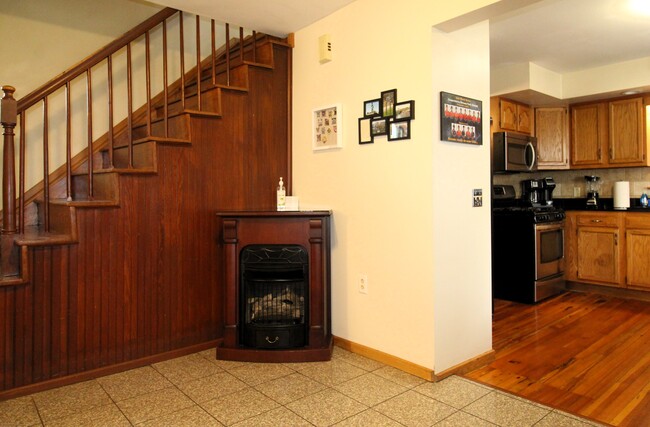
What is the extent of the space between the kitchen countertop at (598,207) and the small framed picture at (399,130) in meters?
3.39

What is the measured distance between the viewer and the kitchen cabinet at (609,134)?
4.76 m

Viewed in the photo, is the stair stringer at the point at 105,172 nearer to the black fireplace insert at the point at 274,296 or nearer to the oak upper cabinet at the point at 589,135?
the black fireplace insert at the point at 274,296

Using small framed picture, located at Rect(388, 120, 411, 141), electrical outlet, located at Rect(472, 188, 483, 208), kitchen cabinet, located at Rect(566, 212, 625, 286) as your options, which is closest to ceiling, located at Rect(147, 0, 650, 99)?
small framed picture, located at Rect(388, 120, 411, 141)

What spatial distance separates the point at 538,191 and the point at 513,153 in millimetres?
860

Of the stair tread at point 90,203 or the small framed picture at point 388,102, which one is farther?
the small framed picture at point 388,102

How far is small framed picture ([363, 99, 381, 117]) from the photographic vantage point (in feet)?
9.24

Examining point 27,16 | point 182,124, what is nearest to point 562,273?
point 182,124

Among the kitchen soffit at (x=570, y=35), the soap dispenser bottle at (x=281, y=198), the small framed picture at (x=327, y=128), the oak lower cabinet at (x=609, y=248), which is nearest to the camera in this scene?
the small framed picture at (x=327, y=128)

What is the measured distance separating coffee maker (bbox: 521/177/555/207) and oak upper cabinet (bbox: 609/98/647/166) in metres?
0.68

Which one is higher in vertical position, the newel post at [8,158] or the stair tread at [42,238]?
the newel post at [8,158]

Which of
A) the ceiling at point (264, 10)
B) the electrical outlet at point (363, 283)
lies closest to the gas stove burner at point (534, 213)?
the electrical outlet at point (363, 283)

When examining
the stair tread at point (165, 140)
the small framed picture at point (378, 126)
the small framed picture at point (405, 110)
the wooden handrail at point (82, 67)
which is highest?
the wooden handrail at point (82, 67)

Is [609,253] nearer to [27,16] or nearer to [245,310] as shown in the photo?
[245,310]

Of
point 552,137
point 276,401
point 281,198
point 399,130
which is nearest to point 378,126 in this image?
point 399,130
